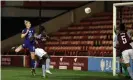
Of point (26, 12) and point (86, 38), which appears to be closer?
point (86, 38)

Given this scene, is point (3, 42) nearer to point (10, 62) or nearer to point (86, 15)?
point (10, 62)

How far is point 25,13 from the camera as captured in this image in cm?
3256

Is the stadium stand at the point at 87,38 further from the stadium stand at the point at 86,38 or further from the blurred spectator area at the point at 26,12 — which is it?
the blurred spectator area at the point at 26,12

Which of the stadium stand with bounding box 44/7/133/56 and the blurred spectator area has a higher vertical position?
the blurred spectator area

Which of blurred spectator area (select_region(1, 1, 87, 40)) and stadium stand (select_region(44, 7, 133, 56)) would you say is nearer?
stadium stand (select_region(44, 7, 133, 56))

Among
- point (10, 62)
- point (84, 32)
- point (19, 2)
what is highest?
point (19, 2)

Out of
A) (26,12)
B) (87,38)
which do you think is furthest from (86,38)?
(26,12)

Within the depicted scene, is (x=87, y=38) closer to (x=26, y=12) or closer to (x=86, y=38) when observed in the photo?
(x=86, y=38)

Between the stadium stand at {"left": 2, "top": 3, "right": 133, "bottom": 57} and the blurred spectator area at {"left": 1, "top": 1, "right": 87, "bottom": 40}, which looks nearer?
the stadium stand at {"left": 2, "top": 3, "right": 133, "bottom": 57}

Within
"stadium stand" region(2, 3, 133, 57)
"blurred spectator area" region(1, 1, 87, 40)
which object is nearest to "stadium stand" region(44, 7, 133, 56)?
"stadium stand" region(2, 3, 133, 57)

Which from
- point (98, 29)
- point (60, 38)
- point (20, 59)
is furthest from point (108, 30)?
point (20, 59)

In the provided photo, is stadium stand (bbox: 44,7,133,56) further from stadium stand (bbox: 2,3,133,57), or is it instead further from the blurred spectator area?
the blurred spectator area

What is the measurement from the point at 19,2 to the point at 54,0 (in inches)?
102

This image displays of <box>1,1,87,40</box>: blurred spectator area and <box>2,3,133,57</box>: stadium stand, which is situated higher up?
<box>1,1,87,40</box>: blurred spectator area
